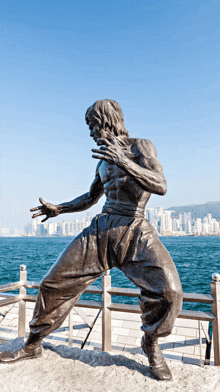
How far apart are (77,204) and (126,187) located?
30.9 inches

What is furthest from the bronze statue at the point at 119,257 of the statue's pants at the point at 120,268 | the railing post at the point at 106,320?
the railing post at the point at 106,320

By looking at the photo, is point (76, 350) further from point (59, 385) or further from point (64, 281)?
point (64, 281)

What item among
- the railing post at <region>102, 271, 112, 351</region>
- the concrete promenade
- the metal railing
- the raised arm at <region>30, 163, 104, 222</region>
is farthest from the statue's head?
the concrete promenade

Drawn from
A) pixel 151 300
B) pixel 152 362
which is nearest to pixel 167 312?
pixel 151 300

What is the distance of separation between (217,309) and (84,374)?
62.1 inches

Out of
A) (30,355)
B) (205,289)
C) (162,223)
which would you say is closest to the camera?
(30,355)

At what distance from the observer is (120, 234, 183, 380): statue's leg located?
216cm

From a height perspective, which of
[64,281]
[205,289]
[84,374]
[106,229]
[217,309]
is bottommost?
[205,289]

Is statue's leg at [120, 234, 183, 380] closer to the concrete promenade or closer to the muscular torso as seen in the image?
the muscular torso

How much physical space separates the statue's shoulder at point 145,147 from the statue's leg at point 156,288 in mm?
655

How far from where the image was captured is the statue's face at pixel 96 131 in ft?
8.36

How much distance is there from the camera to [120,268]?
2.49 meters

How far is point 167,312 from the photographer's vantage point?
2.18m

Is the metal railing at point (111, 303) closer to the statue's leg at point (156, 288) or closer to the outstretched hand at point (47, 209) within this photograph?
the statue's leg at point (156, 288)
